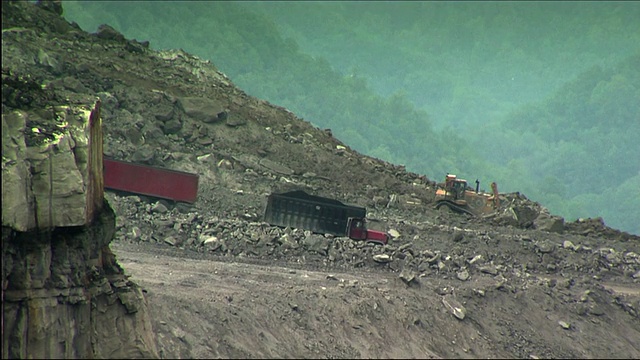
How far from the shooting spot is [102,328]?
12.4 meters

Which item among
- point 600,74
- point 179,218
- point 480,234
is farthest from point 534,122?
point 179,218

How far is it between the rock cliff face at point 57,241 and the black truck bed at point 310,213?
703 inches

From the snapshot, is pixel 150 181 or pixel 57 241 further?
pixel 150 181

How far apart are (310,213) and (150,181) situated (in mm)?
6276

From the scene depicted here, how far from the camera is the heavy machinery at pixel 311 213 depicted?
3069cm

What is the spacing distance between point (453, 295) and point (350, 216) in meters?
9.03

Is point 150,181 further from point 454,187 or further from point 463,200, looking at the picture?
point 463,200

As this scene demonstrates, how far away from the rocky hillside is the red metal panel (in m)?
0.47

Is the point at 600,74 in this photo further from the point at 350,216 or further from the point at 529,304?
the point at 529,304

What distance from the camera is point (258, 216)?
3234 cm

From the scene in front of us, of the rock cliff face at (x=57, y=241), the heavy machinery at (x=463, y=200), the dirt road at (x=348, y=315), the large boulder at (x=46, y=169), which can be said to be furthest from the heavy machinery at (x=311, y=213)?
the large boulder at (x=46, y=169)

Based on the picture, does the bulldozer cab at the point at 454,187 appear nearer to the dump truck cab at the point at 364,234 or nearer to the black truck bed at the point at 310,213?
the black truck bed at the point at 310,213

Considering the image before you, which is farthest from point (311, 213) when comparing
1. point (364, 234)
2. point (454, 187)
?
point (454, 187)

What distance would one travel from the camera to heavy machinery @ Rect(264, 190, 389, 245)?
3069 cm
